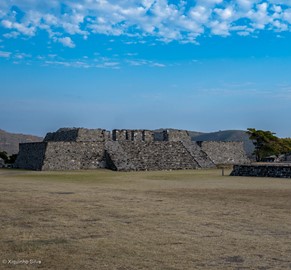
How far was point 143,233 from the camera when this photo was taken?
6.48m

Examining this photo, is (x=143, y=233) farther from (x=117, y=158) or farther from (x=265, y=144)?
(x=265, y=144)

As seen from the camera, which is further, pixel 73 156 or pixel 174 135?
pixel 174 135

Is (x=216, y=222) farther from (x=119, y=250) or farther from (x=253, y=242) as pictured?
(x=119, y=250)

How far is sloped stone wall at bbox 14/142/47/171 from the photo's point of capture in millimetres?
26438

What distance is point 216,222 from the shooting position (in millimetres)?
7535

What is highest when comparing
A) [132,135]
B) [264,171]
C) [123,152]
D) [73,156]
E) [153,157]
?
[132,135]

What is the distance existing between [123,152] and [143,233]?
22108 mm

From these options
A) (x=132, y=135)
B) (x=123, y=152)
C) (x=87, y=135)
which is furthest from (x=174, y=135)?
(x=87, y=135)

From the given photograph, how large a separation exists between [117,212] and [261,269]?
4.37m

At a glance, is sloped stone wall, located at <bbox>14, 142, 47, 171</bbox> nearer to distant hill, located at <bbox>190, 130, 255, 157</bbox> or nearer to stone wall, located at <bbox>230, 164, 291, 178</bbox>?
stone wall, located at <bbox>230, 164, 291, 178</bbox>

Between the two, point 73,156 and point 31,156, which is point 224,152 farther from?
point 31,156

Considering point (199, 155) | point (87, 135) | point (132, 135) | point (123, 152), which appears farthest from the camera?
point (132, 135)

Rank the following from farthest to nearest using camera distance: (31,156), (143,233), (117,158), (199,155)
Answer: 1. (199,155)
2. (31,156)
3. (117,158)
4. (143,233)

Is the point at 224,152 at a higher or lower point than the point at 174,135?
lower
